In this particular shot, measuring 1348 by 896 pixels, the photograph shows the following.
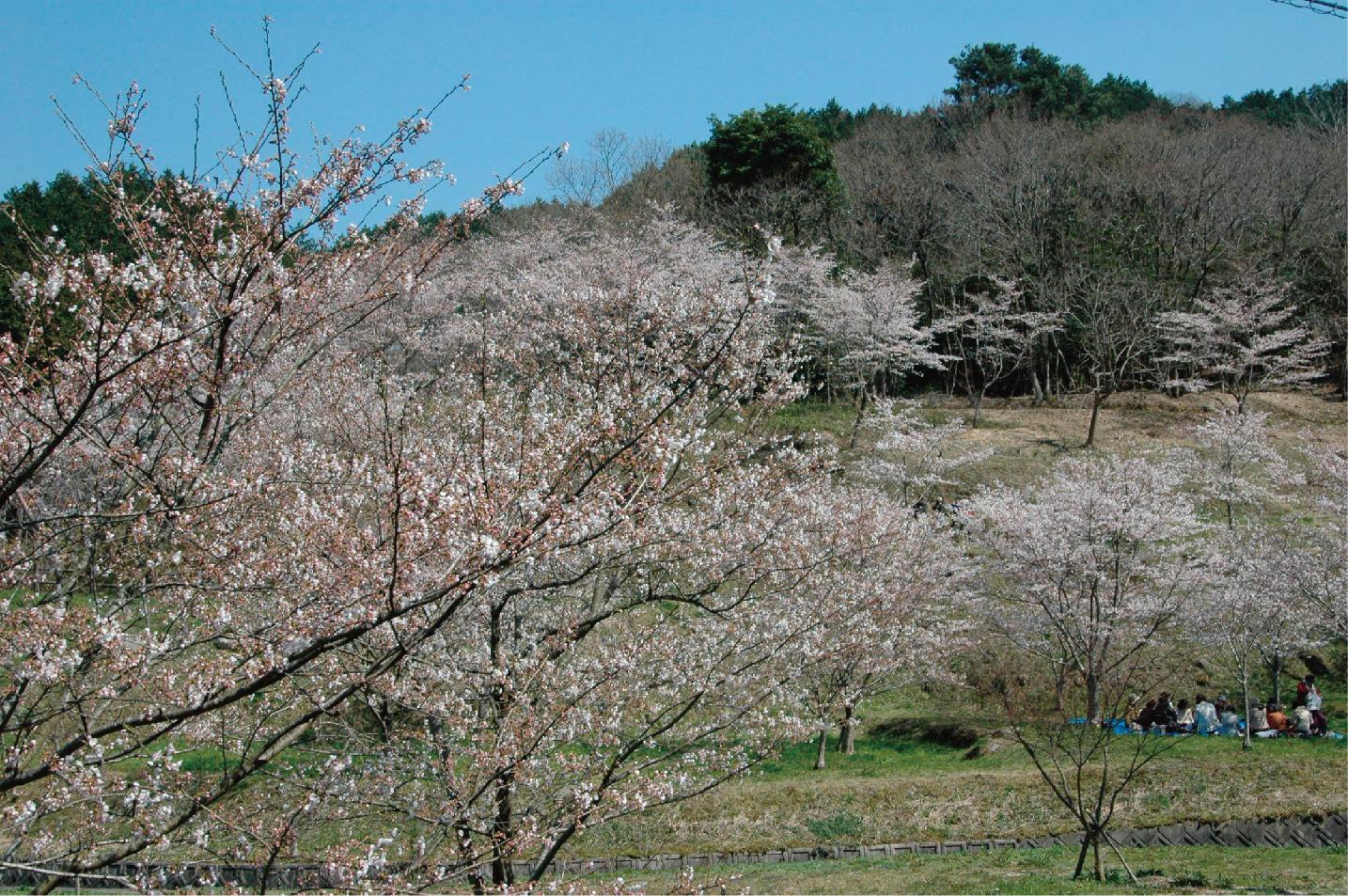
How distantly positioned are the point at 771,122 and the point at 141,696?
3603 cm

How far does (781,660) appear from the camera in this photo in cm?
841

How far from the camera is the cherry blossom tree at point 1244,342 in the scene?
31219 mm

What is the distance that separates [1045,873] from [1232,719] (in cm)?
771

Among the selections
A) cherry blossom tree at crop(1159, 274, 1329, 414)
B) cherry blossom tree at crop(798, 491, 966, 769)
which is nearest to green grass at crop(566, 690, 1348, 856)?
cherry blossom tree at crop(798, 491, 966, 769)

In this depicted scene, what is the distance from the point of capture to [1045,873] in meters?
9.50

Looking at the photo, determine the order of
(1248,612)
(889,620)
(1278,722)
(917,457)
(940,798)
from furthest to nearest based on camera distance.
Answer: (917,457), (1248,612), (1278,722), (889,620), (940,798)

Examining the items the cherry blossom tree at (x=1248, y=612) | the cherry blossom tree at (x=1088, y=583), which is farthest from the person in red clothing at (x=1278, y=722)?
the cherry blossom tree at (x=1088, y=583)

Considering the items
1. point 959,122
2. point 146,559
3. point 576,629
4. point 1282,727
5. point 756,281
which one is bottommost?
point 1282,727

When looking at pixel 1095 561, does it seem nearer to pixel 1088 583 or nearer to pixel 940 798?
pixel 1088 583

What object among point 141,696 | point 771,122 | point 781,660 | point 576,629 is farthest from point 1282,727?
point 771,122

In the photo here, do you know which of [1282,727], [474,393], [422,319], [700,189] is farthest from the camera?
[700,189]

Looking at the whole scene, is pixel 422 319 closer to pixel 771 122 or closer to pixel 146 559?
pixel 771 122

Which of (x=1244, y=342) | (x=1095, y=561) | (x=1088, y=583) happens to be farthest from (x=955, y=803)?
(x=1244, y=342)

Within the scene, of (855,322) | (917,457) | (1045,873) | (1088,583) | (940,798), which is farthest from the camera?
(855,322)
